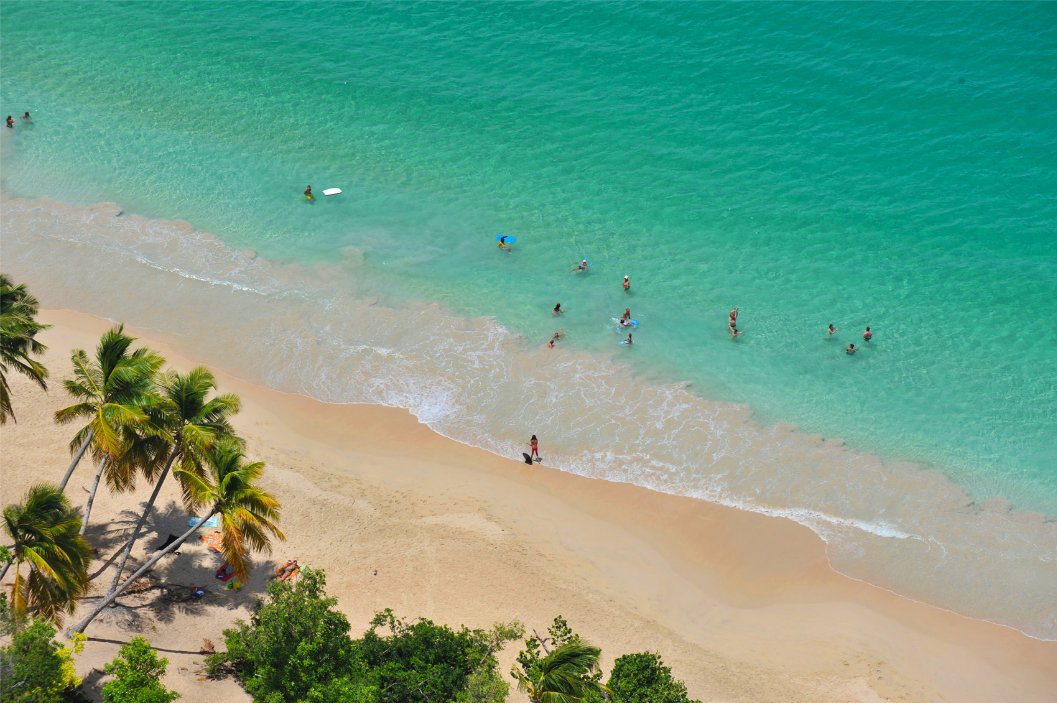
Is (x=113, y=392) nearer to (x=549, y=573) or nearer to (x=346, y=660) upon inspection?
(x=346, y=660)

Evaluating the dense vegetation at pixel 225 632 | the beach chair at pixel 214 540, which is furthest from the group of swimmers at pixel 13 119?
the beach chair at pixel 214 540

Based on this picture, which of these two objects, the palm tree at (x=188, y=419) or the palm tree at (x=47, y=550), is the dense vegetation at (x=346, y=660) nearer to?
the palm tree at (x=188, y=419)

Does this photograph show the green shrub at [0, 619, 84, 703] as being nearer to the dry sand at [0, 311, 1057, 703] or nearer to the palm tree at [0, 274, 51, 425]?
the dry sand at [0, 311, 1057, 703]

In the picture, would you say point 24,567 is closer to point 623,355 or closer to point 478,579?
point 478,579

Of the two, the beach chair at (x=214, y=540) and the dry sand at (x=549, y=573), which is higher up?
the dry sand at (x=549, y=573)

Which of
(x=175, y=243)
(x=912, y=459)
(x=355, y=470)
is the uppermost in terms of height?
(x=175, y=243)

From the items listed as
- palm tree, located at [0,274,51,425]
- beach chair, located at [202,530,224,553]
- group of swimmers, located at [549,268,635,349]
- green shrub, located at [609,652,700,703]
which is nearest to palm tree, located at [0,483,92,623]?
palm tree, located at [0,274,51,425]

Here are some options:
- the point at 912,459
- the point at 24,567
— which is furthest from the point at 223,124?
the point at 912,459
